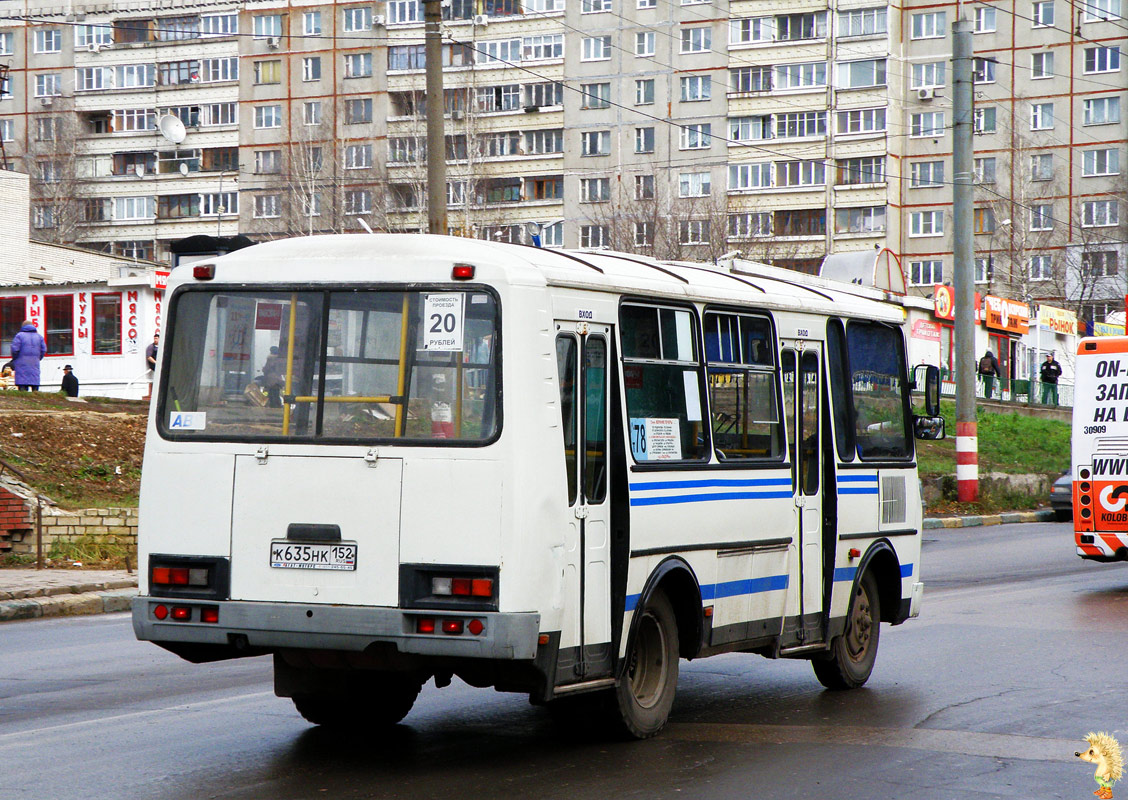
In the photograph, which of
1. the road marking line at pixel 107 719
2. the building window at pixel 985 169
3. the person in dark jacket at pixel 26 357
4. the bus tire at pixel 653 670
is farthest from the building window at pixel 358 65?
the bus tire at pixel 653 670

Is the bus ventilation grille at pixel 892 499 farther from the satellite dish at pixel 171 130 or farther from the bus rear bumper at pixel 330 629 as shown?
the satellite dish at pixel 171 130

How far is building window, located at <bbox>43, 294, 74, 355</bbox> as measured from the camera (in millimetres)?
40969

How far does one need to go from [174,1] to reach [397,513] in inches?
3835

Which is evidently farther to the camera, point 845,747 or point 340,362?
point 845,747

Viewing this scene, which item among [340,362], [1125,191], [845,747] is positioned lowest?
[845,747]

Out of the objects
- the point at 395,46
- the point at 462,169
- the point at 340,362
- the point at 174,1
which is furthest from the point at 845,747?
the point at 174,1

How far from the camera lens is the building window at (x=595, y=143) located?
90188 mm

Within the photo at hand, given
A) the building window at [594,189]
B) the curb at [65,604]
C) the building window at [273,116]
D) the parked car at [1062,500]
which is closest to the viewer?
the curb at [65,604]

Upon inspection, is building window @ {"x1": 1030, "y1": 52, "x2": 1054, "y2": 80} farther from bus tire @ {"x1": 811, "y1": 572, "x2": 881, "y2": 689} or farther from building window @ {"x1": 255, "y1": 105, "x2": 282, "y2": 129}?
bus tire @ {"x1": 811, "y1": 572, "x2": 881, "y2": 689}

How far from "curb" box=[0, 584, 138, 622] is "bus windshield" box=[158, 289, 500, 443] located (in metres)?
Answer: 8.37

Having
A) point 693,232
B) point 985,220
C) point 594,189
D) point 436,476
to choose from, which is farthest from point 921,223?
point 436,476

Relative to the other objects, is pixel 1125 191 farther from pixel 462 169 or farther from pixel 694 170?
pixel 462 169

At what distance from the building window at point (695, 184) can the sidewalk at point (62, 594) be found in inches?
2870

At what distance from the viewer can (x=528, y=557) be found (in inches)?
281
